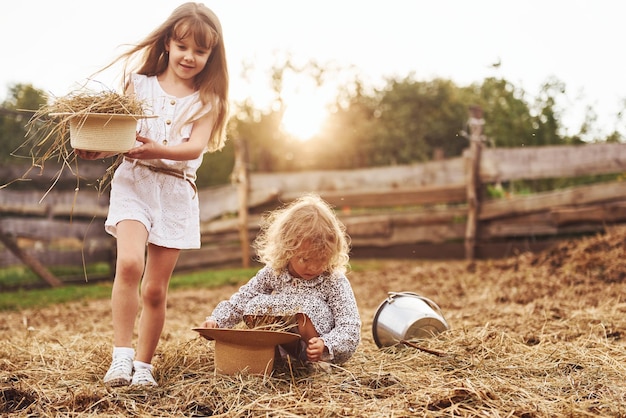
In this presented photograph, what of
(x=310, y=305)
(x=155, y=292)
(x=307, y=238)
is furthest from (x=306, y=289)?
(x=155, y=292)

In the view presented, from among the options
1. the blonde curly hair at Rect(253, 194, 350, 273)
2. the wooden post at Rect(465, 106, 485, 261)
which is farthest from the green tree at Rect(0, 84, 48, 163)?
the wooden post at Rect(465, 106, 485, 261)

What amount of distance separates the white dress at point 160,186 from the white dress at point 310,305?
36 cm

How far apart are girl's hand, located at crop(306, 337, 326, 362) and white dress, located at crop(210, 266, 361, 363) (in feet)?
0.16

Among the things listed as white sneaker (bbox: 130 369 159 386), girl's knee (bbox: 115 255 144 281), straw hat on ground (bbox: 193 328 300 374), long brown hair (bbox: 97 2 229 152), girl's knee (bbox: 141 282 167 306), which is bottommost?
white sneaker (bbox: 130 369 159 386)

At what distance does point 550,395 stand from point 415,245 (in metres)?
7.17

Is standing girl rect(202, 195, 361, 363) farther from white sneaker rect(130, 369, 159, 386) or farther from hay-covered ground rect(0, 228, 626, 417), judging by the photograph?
white sneaker rect(130, 369, 159, 386)

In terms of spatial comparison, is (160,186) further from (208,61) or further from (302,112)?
(302,112)

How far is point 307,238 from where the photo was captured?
8.98 feet

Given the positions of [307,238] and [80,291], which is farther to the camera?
[80,291]

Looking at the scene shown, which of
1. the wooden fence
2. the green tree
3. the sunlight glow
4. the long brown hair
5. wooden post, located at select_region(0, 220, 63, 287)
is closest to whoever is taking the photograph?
the long brown hair

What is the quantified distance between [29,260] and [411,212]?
530cm

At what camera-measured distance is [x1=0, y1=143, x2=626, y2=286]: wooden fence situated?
8078 mm

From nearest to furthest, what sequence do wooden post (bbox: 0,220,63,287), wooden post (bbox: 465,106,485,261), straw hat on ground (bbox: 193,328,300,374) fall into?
straw hat on ground (bbox: 193,328,300,374), wooden post (bbox: 0,220,63,287), wooden post (bbox: 465,106,485,261)

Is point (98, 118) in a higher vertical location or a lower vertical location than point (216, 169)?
lower
